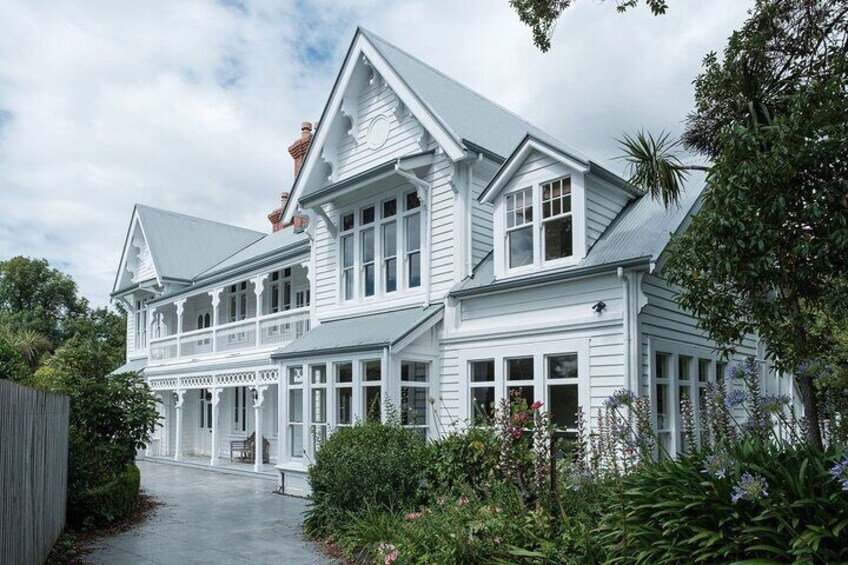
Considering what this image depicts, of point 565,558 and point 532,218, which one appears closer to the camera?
point 565,558

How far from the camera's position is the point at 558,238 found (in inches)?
543

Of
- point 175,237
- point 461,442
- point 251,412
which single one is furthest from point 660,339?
point 175,237

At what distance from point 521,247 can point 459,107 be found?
5.08m

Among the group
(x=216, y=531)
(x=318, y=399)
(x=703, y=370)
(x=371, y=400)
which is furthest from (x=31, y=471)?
(x=703, y=370)

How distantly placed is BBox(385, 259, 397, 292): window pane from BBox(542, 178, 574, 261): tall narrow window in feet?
14.2

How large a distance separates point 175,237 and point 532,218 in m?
20.3

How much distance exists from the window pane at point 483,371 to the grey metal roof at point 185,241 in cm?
1691

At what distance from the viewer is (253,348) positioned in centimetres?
2222

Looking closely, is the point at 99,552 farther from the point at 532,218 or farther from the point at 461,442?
the point at 532,218

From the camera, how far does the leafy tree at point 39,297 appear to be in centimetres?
4934

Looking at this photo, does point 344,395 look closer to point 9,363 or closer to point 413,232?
point 413,232

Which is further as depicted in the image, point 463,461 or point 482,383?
point 482,383

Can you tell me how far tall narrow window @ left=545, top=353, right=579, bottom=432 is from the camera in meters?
13.2

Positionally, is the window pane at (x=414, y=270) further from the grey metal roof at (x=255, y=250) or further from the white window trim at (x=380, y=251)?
the grey metal roof at (x=255, y=250)
